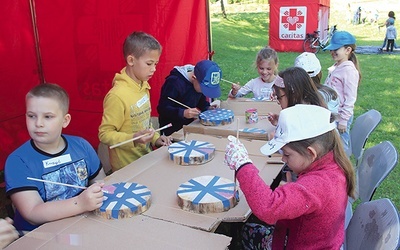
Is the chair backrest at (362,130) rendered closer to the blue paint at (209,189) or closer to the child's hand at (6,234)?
the blue paint at (209,189)

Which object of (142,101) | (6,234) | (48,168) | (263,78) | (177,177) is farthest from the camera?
(263,78)

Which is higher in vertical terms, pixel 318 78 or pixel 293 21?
pixel 293 21

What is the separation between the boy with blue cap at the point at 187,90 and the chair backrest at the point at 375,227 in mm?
1423

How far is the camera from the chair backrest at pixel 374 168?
205 cm

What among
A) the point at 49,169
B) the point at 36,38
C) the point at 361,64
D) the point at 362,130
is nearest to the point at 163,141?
the point at 49,169

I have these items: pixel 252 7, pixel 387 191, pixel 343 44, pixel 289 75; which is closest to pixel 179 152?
pixel 289 75

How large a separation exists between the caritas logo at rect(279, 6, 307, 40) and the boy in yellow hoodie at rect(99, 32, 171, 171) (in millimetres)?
11664

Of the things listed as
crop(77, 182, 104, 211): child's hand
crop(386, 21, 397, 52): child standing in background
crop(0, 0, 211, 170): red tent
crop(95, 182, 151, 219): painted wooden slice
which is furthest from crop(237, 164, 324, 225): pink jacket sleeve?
crop(386, 21, 397, 52): child standing in background

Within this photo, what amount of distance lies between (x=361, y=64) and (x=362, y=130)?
860 cm

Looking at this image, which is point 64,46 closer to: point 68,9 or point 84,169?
point 68,9

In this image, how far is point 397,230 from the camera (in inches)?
53.0

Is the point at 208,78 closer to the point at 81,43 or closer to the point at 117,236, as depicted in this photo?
the point at 117,236

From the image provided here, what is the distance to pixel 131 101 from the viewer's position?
242cm

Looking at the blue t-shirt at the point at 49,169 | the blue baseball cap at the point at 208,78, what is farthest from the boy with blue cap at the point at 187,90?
the blue t-shirt at the point at 49,169
